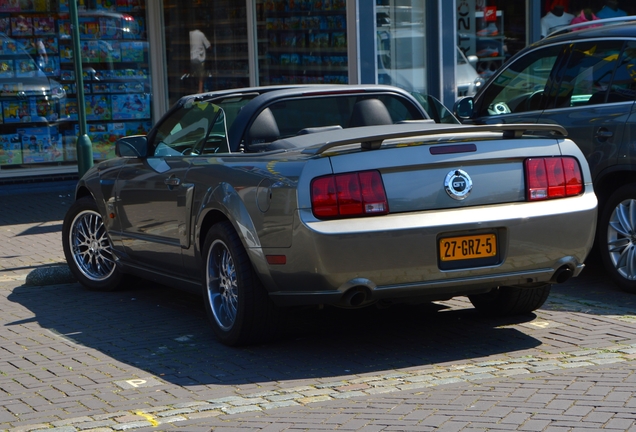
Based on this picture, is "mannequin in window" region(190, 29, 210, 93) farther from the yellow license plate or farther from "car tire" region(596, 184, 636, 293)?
the yellow license plate

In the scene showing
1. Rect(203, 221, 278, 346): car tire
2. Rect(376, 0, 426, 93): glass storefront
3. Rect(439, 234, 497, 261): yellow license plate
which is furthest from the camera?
Rect(376, 0, 426, 93): glass storefront

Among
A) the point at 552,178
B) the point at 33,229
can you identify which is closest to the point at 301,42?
the point at 33,229

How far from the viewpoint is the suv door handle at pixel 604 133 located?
745 centimetres

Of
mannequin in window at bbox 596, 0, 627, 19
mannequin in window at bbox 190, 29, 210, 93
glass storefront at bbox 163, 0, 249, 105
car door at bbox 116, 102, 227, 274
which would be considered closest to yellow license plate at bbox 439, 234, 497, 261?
car door at bbox 116, 102, 227, 274

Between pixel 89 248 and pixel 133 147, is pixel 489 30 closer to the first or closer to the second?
pixel 89 248

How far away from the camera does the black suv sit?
24.2 feet

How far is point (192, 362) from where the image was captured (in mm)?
5938

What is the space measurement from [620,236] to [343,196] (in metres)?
2.88

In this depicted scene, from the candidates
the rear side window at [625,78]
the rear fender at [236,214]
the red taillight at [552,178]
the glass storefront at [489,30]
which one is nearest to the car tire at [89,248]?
the rear fender at [236,214]

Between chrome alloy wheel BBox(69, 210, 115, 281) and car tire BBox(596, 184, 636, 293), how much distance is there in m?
3.76

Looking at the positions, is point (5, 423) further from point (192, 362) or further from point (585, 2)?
point (585, 2)

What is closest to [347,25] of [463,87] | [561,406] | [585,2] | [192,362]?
[463,87]

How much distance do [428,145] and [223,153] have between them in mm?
1421

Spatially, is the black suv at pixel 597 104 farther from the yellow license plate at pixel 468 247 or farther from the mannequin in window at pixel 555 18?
the mannequin in window at pixel 555 18
